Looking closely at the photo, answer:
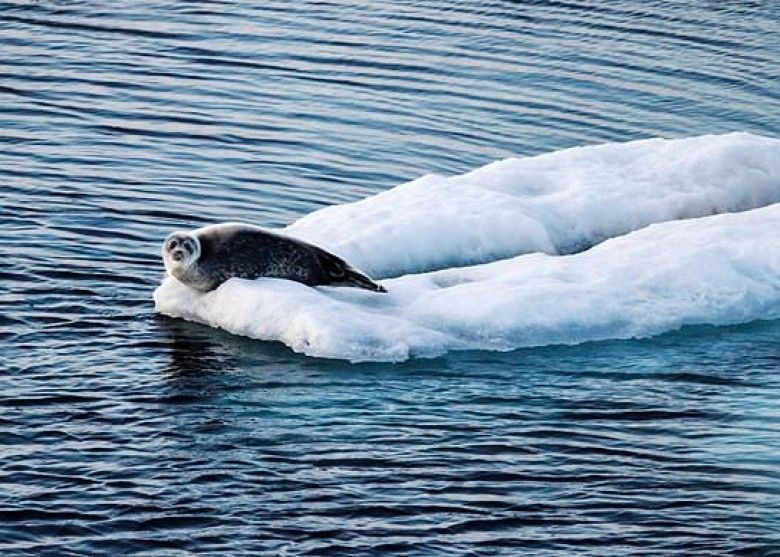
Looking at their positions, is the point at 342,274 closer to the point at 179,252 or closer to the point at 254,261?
the point at 254,261

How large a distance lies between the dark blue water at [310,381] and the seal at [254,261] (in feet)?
1.47

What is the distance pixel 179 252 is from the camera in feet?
42.6

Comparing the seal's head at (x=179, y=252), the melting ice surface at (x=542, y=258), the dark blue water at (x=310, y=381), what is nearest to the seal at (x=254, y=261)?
the seal's head at (x=179, y=252)

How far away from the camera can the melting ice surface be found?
12547mm

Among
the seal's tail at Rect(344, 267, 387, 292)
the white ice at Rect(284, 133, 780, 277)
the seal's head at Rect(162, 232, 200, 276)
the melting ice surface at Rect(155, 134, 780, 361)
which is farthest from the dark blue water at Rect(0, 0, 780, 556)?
the white ice at Rect(284, 133, 780, 277)

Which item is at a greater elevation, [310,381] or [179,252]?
[179,252]

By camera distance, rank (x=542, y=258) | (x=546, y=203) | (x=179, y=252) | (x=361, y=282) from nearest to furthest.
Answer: (x=179, y=252) < (x=361, y=282) < (x=542, y=258) < (x=546, y=203)

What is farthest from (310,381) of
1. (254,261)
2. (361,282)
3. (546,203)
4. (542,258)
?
(546,203)

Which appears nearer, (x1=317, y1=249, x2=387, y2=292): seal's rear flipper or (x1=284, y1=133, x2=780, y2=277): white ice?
(x1=317, y1=249, x2=387, y2=292): seal's rear flipper

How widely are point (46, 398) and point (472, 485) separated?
8.83 ft

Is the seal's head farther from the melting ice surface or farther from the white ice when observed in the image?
the white ice

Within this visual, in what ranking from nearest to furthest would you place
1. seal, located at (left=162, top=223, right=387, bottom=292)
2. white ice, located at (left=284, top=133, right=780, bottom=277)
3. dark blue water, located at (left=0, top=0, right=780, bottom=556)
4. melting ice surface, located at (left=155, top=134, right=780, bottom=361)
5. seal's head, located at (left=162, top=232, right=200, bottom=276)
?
dark blue water, located at (left=0, top=0, right=780, bottom=556)
melting ice surface, located at (left=155, top=134, right=780, bottom=361)
seal's head, located at (left=162, top=232, right=200, bottom=276)
seal, located at (left=162, top=223, right=387, bottom=292)
white ice, located at (left=284, top=133, right=780, bottom=277)

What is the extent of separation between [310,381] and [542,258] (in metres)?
2.72

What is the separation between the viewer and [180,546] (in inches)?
367
